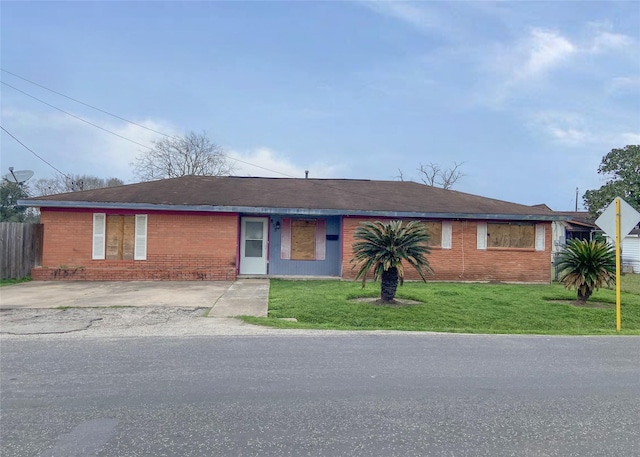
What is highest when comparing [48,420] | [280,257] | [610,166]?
[610,166]

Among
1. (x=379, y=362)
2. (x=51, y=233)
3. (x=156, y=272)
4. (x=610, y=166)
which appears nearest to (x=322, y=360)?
(x=379, y=362)

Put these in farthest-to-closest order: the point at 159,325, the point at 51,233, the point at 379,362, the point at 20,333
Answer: the point at 51,233
the point at 159,325
the point at 20,333
the point at 379,362

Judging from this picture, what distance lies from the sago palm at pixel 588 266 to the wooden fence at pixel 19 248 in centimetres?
1625

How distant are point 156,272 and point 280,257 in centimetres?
433

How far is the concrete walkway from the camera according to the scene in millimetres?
9461

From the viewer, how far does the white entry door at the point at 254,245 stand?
651 inches

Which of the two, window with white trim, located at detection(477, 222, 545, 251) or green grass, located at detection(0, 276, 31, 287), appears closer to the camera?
green grass, located at detection(0, 276, 31, 287)

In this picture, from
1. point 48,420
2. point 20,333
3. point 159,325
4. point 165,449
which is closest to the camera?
point 165,449

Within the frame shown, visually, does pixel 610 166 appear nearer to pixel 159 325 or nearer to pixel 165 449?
pixel 159 325

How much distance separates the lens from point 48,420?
12.8 ft

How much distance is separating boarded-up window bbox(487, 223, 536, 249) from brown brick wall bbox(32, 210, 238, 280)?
9.21 m

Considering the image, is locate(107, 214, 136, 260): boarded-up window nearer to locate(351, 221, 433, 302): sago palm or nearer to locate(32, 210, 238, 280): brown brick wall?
locate(32, 210, 238, 280): brown brick wall

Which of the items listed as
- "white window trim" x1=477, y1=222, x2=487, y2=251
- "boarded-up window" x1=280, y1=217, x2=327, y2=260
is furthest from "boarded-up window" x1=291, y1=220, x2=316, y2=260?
"white window trim" x1=477, y1=222, x2=487, y2=251

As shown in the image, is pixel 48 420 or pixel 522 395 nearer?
pixel 48 420
